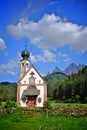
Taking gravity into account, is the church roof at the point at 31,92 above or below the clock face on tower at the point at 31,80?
below

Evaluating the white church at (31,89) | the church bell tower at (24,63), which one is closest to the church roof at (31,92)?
the white church at (31,89)

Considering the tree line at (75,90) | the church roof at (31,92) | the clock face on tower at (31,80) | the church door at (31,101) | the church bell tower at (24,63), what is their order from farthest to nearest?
the tree line at (75,90) → the church bell tower at (24,63) → the clock face on tower at (31,80) → the church door at (31,101) → the church roof at (31,92)

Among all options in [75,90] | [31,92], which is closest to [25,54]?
[31,92]

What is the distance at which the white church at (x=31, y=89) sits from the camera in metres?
58.8

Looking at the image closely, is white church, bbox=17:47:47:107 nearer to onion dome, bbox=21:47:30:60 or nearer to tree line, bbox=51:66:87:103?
onion dome, bbox=21:47:30:60

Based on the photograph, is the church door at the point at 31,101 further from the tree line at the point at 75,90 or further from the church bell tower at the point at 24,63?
the tree line at the point at 75,90

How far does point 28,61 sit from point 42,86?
9.08 meters

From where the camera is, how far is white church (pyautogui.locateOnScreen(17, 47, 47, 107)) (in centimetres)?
5881

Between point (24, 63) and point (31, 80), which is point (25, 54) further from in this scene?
point (31, 80)

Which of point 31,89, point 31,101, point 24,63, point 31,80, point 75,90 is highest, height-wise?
point 24,63

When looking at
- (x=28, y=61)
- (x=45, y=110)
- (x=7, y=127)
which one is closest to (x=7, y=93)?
(x=28, y=61)

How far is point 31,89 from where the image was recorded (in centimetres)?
5956

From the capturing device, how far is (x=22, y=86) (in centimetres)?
6038

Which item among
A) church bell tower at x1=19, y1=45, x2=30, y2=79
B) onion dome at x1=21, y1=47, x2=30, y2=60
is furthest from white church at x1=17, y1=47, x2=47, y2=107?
onion dome at x1=21, y1=47, x2=30, y2=60
